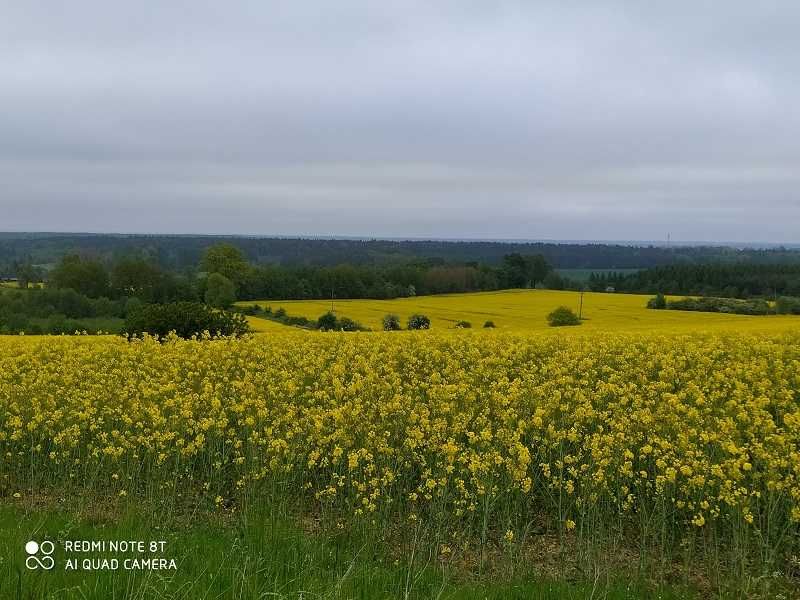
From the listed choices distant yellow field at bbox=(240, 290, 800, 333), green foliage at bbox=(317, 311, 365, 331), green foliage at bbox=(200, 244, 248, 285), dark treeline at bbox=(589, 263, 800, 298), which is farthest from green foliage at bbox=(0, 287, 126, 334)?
dark treeline at bbox=(589, 263, 800, 298)

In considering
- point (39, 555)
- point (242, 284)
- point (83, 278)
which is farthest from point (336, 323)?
point (83, 278)

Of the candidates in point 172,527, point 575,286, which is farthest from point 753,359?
point 575,286

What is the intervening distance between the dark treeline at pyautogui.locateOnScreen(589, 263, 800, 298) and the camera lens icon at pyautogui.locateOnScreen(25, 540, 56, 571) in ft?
205

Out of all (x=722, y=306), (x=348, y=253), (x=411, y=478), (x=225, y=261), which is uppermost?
(x=348, y=253)

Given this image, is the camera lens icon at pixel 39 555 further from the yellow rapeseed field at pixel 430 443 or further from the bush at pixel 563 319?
the bush at pixel 563 319

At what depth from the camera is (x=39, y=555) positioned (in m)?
5.33

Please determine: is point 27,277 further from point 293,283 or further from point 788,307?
point 788,307

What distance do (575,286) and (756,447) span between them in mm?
75322

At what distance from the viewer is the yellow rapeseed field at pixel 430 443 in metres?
6.52

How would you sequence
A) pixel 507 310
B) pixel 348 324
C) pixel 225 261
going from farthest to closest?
pixel 225 261, pixel 507 310, pixel 348 324

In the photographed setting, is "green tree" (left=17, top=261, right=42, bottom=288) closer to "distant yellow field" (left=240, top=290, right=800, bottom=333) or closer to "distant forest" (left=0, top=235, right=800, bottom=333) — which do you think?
"distant forest" (left=0, top=235, right=800, bottom=333)

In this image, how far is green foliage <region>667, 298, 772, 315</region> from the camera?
45062mm

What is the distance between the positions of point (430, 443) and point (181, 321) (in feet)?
52.2

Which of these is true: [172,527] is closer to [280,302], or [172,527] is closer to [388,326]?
[388,326]
